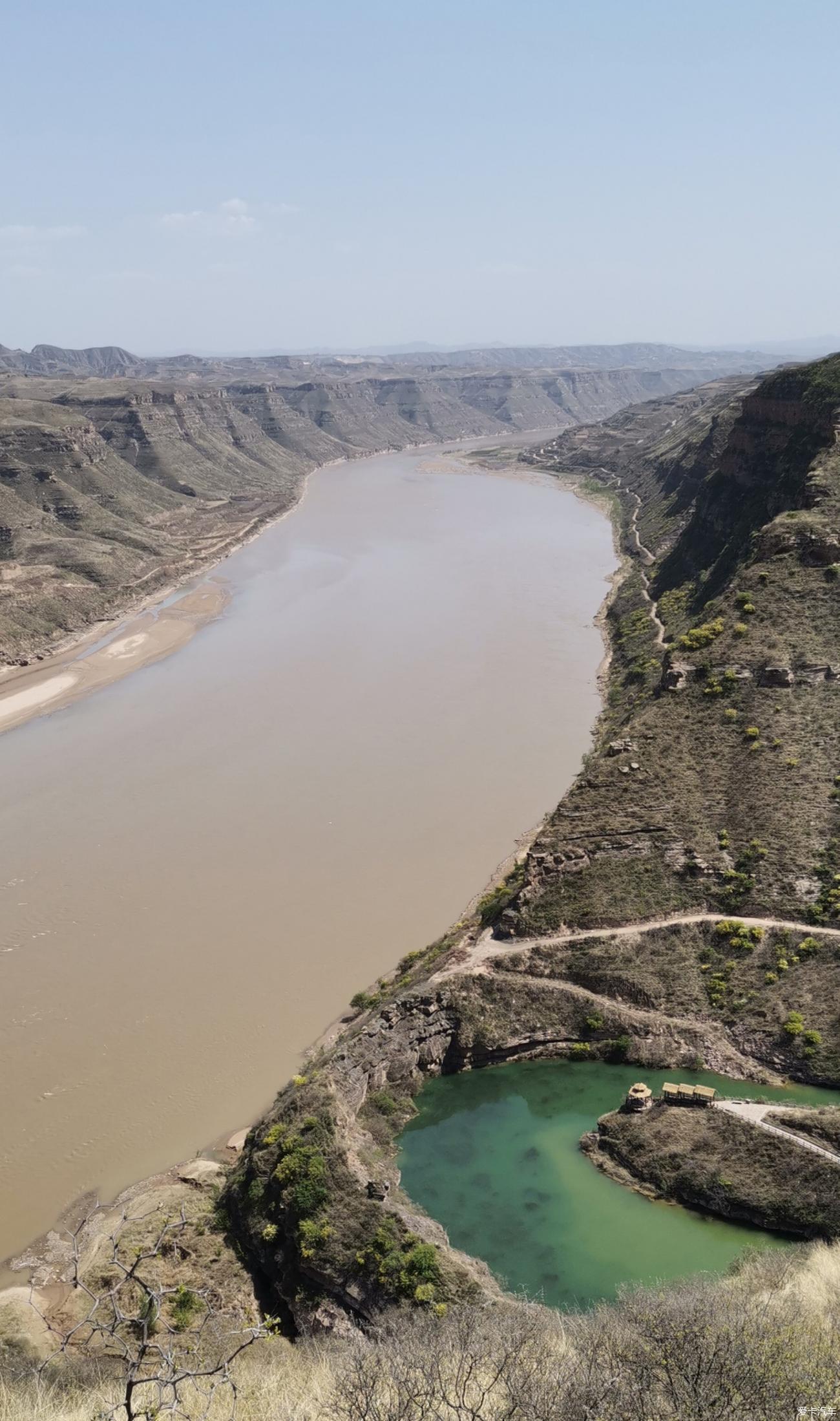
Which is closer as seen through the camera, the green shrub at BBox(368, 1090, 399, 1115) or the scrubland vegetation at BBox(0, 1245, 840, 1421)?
the scrubland vegetation at BBox(0, 1245, 840, 1421)

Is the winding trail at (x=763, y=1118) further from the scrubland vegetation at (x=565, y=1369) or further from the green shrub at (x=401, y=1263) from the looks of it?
the green shrub at (x=401, y=1263)

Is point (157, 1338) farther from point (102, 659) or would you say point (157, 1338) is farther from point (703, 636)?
point (102, 659)

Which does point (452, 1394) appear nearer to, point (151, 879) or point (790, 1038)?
point (790, 1038)

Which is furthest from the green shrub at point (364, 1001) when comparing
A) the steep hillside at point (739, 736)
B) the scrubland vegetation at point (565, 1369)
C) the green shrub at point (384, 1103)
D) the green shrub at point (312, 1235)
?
the scrubland vegetation at point (565, 1369)

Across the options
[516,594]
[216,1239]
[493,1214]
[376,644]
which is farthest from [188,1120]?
[516,594]

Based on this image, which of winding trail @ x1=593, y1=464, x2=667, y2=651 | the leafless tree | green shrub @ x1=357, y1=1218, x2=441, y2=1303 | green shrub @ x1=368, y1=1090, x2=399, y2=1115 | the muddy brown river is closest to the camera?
the leafless tree

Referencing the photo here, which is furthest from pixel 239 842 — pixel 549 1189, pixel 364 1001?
pixel 549 1189

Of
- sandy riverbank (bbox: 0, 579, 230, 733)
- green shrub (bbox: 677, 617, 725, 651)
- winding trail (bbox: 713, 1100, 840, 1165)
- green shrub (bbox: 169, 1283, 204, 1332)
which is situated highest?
green shrub (bbox: 677, 617, 725, 651)

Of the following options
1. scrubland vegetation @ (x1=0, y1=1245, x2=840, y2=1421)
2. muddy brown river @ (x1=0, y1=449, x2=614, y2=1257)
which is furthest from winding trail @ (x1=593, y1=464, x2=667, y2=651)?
scrubland vegetation @ (x1=0, y1=1245, x2=840, y2=1421)

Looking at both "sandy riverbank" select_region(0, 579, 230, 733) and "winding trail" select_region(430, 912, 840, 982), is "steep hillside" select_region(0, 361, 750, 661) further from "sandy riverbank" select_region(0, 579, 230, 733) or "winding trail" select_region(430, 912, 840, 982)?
"winding trail" select_region(430, 912, 840, 982)
